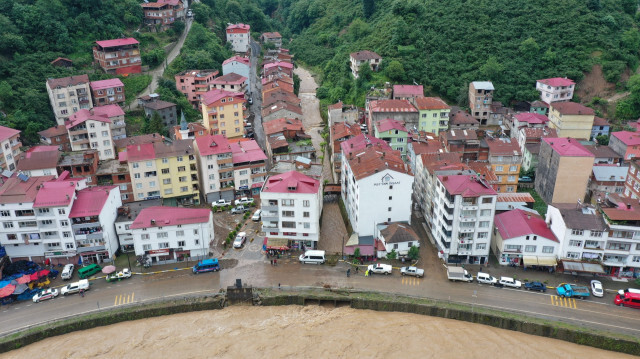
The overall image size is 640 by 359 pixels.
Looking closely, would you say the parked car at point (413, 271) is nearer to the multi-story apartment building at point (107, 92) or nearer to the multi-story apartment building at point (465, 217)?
the multi-story apartment building at point (465, 217)

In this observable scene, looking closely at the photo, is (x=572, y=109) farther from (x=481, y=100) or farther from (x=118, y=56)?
(x=118, y=56)

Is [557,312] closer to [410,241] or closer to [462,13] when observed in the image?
[410,241]

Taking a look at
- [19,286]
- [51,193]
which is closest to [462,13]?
[51,193]

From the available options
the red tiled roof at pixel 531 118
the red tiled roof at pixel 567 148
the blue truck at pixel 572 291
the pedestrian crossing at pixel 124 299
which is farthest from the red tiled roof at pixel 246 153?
the red tiled roof at pixel 531 118

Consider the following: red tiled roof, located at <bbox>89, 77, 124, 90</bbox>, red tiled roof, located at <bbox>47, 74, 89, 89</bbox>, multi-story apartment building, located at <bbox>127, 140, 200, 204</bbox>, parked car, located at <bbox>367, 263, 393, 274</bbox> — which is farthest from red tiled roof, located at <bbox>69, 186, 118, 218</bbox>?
red tiled roof, located at <bbox>89, 77, 124, 90</bbox>

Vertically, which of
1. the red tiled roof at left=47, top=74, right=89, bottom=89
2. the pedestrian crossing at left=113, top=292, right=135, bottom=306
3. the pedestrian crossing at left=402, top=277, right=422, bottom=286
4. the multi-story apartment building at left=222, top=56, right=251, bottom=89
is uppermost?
the multi-story apartment building at left=222, top=56, right=251, bottom=89

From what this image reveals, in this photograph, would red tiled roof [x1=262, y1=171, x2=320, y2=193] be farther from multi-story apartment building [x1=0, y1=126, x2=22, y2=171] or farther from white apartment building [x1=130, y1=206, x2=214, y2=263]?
multi-story apartment building [x1=0, y1=126, x2=22, y2=171]
